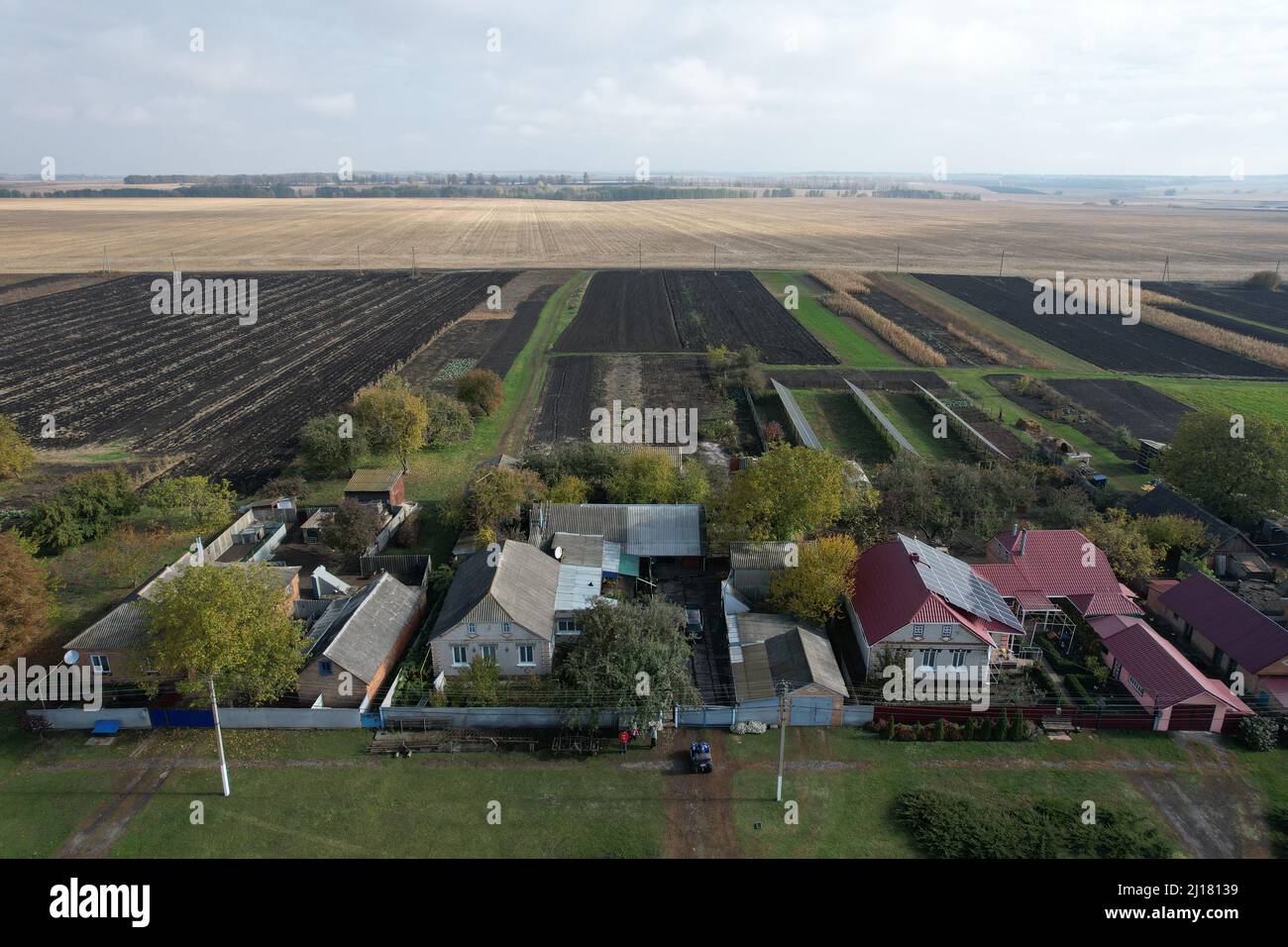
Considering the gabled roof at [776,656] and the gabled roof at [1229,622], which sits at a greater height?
the gabled roof at [1229,622]

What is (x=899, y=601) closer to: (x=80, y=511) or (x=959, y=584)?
(x=959, y=584)

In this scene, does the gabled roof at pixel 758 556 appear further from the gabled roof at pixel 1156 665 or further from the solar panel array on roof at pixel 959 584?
the gabled roof at pixel 1156 665

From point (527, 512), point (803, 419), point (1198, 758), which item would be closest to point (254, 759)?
point (527, 512)

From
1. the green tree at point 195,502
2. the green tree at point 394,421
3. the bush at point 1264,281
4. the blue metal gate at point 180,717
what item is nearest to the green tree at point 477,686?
the blue metal gate at point 180,717

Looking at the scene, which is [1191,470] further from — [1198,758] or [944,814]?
[944,814]

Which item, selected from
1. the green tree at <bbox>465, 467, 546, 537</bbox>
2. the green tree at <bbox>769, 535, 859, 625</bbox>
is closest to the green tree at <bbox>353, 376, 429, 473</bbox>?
the green tree at <bbox>465, 467, 546, 537</bbox>
